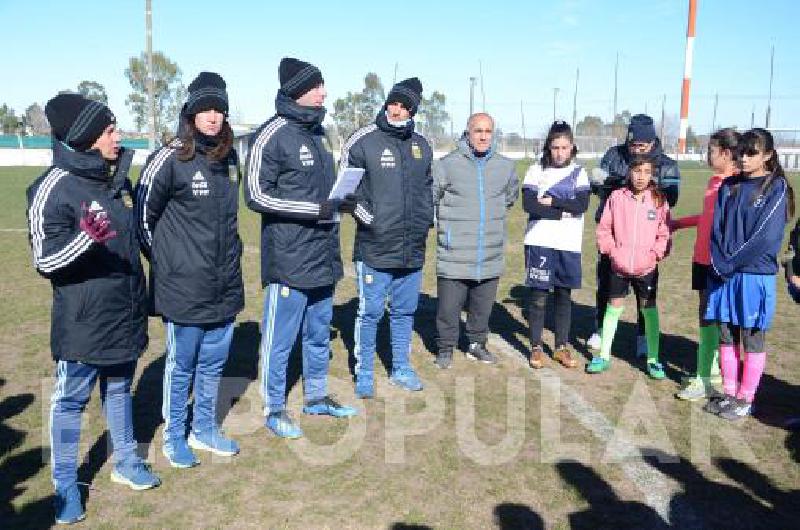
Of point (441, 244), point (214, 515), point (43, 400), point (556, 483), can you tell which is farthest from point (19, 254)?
point (556, 483)

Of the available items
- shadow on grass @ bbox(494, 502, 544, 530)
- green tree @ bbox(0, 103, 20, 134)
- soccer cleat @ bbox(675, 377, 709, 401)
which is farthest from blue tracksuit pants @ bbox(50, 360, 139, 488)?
green tree @ bbox(0, 103, 20, 134)

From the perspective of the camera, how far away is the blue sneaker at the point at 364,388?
514 cm

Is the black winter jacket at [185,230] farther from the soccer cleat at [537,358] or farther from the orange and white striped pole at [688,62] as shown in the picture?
the orange and white striped pole at [688,62]

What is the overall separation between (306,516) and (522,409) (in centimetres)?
203

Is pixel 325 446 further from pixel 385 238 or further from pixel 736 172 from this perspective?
pixel 736 172

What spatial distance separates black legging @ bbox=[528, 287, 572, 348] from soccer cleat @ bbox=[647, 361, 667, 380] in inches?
29.9

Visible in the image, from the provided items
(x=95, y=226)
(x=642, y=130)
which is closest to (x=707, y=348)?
(x=642, y=130)

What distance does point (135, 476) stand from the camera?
3.76 meters

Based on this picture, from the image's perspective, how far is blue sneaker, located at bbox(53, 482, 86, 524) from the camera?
3402 millimetres

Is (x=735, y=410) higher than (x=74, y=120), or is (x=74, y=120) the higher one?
(x=74, y=120)

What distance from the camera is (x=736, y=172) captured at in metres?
4.94

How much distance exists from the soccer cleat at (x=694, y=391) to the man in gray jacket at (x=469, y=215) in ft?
5.85

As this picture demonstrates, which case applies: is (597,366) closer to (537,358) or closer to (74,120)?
(537,358)

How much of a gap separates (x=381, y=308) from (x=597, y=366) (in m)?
1.99
